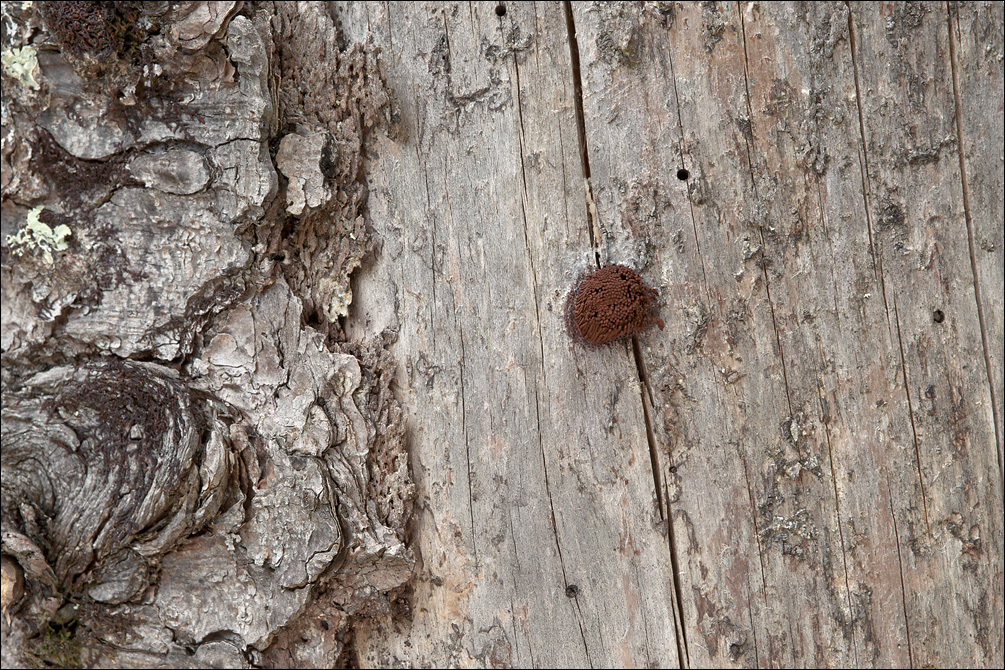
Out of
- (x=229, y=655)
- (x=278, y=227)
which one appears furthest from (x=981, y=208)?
(x=229, y=655)

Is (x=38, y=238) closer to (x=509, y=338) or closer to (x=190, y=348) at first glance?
(x=190, y=348)

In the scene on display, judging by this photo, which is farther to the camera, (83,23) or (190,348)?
(190,348)

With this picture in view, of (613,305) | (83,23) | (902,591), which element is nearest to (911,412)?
(902,591)

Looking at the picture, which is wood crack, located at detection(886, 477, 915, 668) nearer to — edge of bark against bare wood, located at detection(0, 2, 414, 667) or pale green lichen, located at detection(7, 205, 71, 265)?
edge of bark against bare wood, located at detection(0, 2, 414, 667)

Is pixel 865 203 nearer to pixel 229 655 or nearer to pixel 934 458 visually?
pixel 934 458

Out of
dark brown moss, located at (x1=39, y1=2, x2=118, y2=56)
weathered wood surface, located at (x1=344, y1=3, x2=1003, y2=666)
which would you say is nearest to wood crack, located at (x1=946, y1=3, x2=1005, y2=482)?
weathered wood surface, located at (x1=344, y1=3, x2=1003, y2=666)

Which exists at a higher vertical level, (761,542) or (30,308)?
(30,308)
